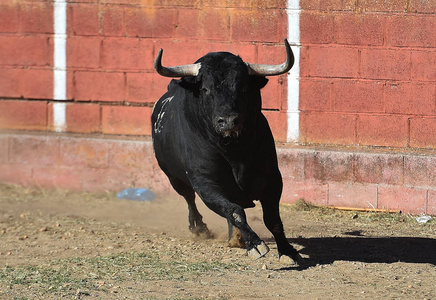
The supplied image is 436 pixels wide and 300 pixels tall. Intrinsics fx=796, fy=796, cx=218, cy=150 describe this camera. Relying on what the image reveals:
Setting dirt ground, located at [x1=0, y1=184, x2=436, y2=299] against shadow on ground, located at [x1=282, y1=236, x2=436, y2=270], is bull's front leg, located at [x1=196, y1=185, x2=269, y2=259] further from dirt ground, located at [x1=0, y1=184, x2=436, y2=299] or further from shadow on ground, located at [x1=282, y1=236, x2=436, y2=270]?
shadow on ground, located at [x1=282, y1=236, x2=436, y2=270]

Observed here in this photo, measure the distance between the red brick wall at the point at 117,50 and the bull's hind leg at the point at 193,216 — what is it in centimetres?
199

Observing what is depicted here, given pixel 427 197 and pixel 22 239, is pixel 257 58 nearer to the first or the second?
pixel 427 197

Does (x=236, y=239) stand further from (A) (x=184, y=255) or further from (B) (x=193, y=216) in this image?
(B) (x=193, y=216)

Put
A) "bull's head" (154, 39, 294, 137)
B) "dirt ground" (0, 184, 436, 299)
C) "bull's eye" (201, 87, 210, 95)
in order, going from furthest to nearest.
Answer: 1. "bull's eye" (201, 87, 210, 95)
2. "bull's head" (154, 39, 294, 137)
3. "dirt ground" (0, 184, 436, 299)

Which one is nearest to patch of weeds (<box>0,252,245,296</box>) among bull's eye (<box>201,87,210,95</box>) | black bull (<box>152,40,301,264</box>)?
black bull (<box>152,40,301,264</box>)

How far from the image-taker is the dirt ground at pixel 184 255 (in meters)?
5.27

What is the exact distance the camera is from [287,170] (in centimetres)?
901

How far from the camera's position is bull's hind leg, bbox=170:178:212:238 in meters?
7.37

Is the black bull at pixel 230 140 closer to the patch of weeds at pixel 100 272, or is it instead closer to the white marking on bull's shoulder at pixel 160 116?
the patch of weeds at pixel 100 272

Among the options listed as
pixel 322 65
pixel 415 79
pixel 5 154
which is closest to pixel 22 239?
pixel 5 154

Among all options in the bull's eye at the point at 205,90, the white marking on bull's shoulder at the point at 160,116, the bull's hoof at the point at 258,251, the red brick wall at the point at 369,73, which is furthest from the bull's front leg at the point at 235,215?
the red brick wall at the point at 369,73

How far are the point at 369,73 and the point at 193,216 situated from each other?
111 inches

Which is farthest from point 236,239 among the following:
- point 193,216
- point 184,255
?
point 193,216

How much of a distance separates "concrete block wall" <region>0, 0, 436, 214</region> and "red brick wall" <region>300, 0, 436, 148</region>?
0.01 m
